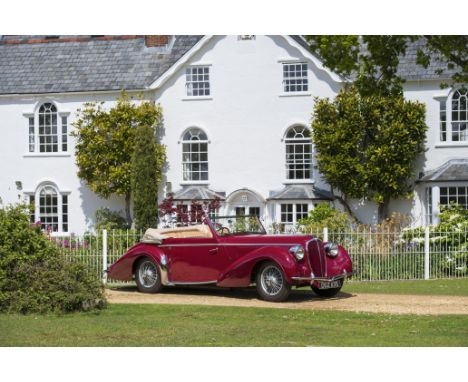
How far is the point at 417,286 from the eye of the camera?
17984 millimetres

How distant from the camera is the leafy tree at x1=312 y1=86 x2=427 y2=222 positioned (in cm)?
2802

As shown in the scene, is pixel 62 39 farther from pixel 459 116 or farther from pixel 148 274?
pixel 148 274

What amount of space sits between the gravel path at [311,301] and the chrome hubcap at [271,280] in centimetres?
26

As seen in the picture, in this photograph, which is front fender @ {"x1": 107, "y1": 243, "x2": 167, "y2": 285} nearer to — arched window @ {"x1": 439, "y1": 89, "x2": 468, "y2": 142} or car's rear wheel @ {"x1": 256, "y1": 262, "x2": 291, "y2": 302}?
car's rear wheel @ {"x1": 256, "y1": 262, "x2": 291, "y2": 302}

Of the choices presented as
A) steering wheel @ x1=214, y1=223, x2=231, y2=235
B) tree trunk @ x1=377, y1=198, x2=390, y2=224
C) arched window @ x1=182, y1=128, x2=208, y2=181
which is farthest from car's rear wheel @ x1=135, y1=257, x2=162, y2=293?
arched window @ x1=182, y1=128, x2=208, y2=181

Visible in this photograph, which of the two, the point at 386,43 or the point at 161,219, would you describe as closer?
the point at 386,43

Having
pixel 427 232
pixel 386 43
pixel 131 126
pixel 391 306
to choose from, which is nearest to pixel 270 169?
pixel 131 126

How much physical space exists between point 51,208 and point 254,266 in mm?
18888

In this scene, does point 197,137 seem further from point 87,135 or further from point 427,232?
point 427,232

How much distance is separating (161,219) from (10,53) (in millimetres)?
9191

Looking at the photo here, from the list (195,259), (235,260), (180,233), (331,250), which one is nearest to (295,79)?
(180,233)

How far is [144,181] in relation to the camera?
29469 millimetres

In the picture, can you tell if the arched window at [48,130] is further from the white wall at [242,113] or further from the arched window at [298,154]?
the arched window at [298,154]

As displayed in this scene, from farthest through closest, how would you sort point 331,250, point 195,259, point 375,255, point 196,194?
point 196,194 < point 375,255 < point 195,259 < point 331,250
